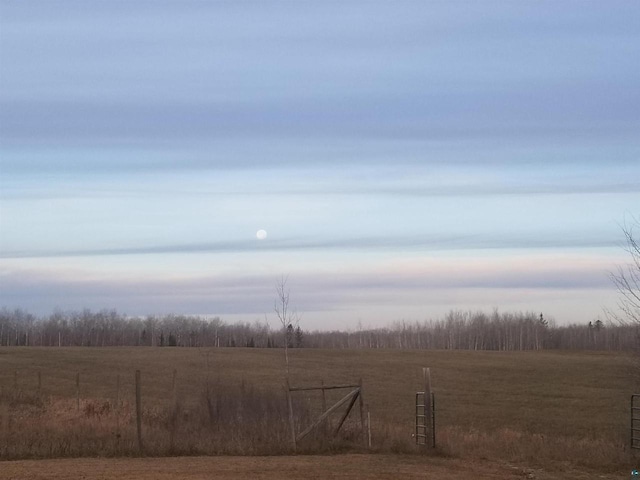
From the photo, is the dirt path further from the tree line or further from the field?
the tree line

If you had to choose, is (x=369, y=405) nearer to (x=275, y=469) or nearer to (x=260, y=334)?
(x=275, y=469)

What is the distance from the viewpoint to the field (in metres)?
19.3

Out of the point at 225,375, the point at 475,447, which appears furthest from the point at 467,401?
the point at 475,447

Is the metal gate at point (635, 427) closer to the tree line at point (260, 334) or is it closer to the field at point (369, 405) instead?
the field at point (369, 405)

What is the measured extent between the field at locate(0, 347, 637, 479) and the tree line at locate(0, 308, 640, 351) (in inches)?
2517

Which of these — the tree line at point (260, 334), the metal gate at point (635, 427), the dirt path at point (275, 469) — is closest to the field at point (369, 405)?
the dirt path at point (275, 469)

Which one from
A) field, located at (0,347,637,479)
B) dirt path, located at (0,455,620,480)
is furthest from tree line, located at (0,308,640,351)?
dirt path, located at (0,455,620,480)

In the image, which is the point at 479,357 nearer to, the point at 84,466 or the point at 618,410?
the point at 618,410

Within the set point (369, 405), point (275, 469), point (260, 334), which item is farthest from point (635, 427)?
point (260, 334)

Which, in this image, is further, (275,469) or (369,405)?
(369,405)

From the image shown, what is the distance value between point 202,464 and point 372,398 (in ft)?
110

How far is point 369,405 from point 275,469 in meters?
29.1

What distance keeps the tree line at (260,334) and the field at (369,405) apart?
210 ft

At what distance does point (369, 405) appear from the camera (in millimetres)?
45156
